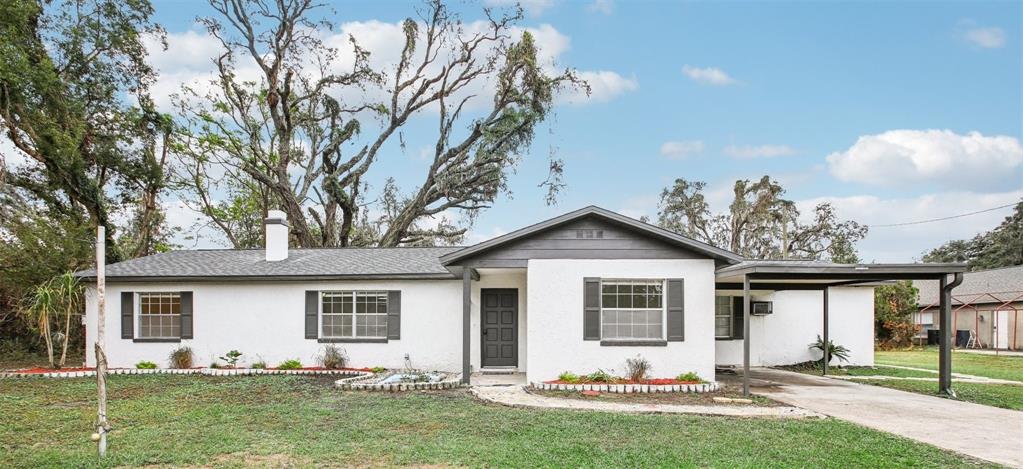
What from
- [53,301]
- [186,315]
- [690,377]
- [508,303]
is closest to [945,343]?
[690,377]

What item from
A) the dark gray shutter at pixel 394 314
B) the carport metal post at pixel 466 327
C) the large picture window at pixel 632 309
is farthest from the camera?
the dark gray shutter at pixel 394 314

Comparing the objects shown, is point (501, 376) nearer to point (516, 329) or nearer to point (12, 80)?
point (516, 329)

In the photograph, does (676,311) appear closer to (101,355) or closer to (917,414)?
(917,414)

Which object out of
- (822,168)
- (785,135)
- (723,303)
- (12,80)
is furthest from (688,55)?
(12,80)

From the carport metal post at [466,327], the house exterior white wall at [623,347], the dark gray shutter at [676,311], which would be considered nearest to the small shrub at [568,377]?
the house exterior white wall at [623,347]

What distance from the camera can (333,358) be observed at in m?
14.6

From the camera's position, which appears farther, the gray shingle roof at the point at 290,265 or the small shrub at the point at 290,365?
the gray shingle roof at the point at 290,265

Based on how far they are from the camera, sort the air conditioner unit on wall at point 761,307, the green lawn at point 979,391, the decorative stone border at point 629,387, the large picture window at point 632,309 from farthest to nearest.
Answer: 1. the air conditioner unit on wall at point 761,307
2. the large picture window at point 632,309
3. the decorative stone border at point 629,387
4. the green lawn at point 979,391

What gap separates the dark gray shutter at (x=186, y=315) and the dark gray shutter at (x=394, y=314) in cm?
459

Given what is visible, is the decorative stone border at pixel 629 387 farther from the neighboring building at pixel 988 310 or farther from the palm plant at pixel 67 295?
the neighboring building at pixel 988 310

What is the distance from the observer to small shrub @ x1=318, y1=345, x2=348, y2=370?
14539mm

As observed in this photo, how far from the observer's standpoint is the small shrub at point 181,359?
1468 cm

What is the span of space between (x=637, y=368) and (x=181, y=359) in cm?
996

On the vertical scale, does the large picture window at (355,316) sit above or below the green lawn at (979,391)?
above
